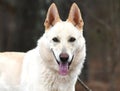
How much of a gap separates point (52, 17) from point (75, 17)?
14.1 inches

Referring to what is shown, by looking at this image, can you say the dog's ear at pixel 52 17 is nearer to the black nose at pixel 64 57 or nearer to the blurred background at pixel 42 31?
the black nose at pixel 64 57

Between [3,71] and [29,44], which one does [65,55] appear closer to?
[3,71]

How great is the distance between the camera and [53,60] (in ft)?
32.1

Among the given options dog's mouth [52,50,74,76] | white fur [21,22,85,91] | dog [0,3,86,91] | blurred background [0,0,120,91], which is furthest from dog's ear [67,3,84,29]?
blurred background [0,0,120,91]

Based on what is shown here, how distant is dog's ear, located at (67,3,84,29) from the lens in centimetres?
1008

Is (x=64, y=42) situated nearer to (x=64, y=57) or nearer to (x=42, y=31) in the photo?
(x=64, y=57)

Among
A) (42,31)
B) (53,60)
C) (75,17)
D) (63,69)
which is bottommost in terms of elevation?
(42,31)

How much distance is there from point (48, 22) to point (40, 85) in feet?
3.09

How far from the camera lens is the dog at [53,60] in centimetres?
968

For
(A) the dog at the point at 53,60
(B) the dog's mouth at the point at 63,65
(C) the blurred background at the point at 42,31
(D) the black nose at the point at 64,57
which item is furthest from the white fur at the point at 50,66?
(C) the blurred background at the point at 42,31

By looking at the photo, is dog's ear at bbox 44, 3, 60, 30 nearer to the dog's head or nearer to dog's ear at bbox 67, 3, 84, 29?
the dog's head

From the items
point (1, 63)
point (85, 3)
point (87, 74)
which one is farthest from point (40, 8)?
point (1, 63)

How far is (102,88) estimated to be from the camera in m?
22.7

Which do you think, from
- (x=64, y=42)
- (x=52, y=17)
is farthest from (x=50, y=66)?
(x=52, y=17)
